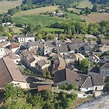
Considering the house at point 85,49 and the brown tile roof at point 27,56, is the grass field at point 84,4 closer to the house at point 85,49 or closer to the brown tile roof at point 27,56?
the house at point 85,49

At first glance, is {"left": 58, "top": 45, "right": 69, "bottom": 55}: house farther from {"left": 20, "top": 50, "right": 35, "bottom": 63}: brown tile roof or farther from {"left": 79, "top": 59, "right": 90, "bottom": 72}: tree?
{"left": 79, "top": 59, "right": 90, "bottom": 72}: tree

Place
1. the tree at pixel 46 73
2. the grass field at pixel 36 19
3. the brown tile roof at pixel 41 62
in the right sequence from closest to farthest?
the tree at pixel 46 73 → the brown tile roof at pixel 41 62 → the grass field at pixel 36 19

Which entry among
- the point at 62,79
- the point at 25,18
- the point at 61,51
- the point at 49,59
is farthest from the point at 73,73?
the point at 25,18

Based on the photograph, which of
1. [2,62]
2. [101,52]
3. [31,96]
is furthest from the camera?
[101,52]

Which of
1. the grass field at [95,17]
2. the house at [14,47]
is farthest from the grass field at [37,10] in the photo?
the house at [14,47]

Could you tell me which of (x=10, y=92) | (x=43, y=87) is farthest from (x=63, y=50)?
(x=10, y=92)

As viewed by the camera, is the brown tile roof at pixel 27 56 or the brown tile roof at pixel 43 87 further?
the brown tile roof at pixel 27 56

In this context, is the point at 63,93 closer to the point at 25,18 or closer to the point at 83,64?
the point at 83,64

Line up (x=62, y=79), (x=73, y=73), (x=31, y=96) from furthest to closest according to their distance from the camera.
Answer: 1. (x=73, y=73)
2. (x=62, y=79)
3. (x=31, y=96)

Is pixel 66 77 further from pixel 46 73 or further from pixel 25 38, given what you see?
pixel 25 38
